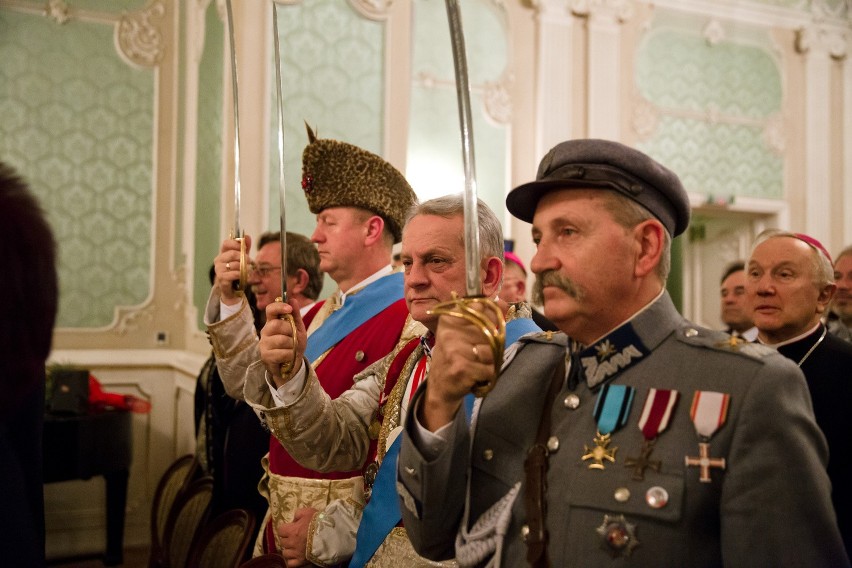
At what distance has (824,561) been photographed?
3.01 ft

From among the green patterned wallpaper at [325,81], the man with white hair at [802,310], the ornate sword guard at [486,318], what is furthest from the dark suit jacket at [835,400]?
the green patterned wallpaper at [325,81]

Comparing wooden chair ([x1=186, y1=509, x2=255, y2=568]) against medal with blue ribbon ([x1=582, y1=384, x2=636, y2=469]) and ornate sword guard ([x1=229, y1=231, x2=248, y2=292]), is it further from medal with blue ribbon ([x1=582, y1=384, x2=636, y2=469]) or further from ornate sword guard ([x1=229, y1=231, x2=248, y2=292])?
medal with blue ribbon ([x1=582, y1=384, x2=636, y2=469])

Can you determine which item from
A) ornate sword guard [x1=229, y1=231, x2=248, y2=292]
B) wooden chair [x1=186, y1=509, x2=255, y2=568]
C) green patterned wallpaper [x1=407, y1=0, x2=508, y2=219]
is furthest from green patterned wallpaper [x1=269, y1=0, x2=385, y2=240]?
ornate sword guard [x1=229, y1=231, x2=248, y2=292]

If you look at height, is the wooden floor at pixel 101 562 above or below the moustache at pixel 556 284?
below

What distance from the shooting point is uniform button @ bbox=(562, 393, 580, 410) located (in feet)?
3.57

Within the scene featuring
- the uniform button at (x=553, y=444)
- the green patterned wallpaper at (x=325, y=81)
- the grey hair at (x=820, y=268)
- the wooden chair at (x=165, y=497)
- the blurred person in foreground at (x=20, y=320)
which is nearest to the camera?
the blurred person in foreground at (x=20, y=320)

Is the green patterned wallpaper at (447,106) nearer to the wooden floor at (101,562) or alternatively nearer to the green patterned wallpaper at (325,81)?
the green patterned wallpaper at (325,81)

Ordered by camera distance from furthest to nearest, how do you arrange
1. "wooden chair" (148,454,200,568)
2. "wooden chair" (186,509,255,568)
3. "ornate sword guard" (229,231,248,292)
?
"wooden chair" (148,454,200,568) → "wooden chair" (186,509,255,568) → "ornate sword guard" (229,231,248,292)

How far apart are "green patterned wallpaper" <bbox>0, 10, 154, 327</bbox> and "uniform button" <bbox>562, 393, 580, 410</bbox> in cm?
447

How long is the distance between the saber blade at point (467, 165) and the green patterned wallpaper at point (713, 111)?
5500 mm

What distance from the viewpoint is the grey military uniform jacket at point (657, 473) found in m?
0.93

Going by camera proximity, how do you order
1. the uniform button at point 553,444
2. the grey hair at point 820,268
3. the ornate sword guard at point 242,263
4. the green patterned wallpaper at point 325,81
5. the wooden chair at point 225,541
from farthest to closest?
the green patterned wallpaper at point 325,81
the wooden chair at point 225,541
the grey hair at point 820,268
the ornate sword guard at point 242,263
the uniform button at point 553,444

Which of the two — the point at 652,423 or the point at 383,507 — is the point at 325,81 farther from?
the point at 652,423

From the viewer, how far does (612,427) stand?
3.39 ft
